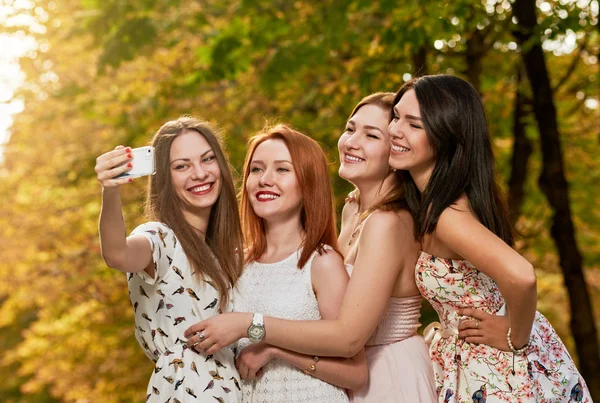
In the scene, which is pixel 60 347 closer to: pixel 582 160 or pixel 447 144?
pixel 582 160

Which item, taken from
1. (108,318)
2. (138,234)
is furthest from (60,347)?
(138,234)

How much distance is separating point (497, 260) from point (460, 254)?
7.3 inches

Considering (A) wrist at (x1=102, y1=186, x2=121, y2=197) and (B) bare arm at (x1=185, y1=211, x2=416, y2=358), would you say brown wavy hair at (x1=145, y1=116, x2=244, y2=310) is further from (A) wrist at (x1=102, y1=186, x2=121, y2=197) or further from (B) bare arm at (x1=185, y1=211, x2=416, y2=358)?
(A) wrist at (x1=102, y1=186, x2=121, y2=197)

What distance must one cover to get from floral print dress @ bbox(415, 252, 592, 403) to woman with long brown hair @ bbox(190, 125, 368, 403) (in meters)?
0.38

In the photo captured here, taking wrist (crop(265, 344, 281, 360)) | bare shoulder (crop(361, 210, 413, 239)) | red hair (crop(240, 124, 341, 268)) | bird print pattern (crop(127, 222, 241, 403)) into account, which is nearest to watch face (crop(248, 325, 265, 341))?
wrist (crop(265, 344, 281, 360))

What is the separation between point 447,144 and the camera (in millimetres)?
3504

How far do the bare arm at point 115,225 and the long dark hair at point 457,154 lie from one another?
1.23m

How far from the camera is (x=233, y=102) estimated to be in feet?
36.7

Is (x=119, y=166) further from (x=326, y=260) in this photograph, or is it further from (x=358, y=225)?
A: (x=358, y=225)

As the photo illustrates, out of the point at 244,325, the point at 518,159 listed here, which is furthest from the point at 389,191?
the point at 518,159

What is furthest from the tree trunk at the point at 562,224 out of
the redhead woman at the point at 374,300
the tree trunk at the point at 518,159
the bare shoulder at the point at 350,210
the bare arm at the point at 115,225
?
the bare arm at the point at 115,225

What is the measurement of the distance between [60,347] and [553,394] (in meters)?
12.3

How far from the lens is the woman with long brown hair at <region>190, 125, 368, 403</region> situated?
11.8 ft

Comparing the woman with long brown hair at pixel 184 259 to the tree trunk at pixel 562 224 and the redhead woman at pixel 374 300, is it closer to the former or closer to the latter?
the redhead woman at pixel 374 300
